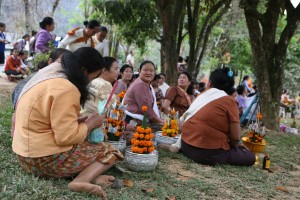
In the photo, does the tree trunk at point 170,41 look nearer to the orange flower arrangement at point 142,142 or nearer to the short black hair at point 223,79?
the short black hair at point 223,79

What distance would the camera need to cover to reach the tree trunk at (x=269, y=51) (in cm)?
780

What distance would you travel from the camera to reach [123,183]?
10.8 ft

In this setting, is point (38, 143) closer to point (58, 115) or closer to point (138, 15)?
point (58, 115)

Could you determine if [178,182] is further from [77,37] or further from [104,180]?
[77,37]

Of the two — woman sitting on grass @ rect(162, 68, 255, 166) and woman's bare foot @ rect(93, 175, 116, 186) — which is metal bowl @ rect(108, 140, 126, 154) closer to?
woman sitting on grass @ rect(162, 68, 255, 166)

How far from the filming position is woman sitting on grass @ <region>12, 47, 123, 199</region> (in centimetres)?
266

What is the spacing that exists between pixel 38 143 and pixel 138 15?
9114mm

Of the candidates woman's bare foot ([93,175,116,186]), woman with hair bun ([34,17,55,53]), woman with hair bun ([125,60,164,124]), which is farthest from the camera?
woman with hair bun ([34,17,55,53])

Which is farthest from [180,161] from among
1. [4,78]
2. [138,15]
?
[4,78]

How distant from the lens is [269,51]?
8133 millimetres

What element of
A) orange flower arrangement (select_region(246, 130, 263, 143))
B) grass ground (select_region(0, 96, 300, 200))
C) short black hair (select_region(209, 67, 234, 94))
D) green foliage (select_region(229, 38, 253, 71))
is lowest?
grass ground (select_region(0, 96, 300, 200))

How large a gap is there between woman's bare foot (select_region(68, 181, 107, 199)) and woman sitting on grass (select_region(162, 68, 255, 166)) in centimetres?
183

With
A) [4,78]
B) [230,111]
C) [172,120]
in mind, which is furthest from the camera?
[4,78]

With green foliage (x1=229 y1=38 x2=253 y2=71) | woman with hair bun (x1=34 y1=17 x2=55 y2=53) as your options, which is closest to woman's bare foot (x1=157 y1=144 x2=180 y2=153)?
woman with hair bun (x1=34 y1=17 x2=55 y2=53)
